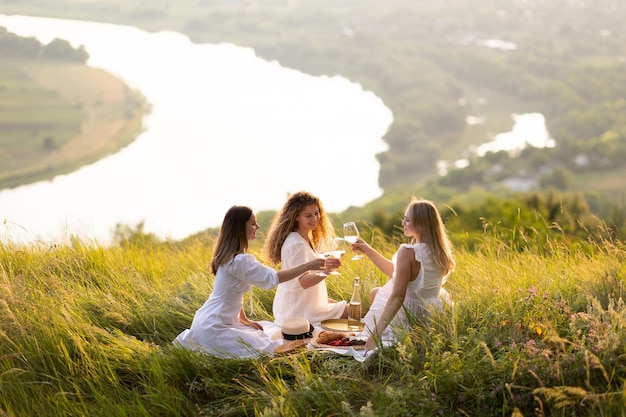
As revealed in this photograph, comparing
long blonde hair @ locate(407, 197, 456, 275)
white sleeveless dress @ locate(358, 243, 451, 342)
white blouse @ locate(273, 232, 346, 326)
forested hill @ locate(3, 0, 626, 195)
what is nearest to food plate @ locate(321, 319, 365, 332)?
white blouse @ locate(273, 232, 346, 326)

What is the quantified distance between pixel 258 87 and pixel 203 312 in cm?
4050

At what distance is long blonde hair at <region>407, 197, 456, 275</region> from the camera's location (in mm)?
4773

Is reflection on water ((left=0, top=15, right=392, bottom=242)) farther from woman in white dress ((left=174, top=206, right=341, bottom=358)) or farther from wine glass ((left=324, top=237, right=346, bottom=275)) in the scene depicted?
wine glass ((left=324, top=237, right=346, bottom=275))

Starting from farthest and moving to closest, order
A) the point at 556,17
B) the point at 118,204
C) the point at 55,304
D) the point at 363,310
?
the point at 556,17 < the point at 118,204 < the point at 363,310 < the point at 55,304

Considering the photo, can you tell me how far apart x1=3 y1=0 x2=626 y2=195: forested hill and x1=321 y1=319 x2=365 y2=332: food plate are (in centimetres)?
4000

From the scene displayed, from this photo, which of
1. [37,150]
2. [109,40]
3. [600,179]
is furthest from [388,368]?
[600,179]

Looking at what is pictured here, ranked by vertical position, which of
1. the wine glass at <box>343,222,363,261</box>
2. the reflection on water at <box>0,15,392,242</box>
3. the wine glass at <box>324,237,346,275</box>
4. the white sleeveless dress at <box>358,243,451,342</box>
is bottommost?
the reflection on water at <box>0,15,392,242</box>

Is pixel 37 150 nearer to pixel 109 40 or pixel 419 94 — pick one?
pixel 109 40

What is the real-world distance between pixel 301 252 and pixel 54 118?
76.3 ft

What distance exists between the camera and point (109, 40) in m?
30.1

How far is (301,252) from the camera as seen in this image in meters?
5.37

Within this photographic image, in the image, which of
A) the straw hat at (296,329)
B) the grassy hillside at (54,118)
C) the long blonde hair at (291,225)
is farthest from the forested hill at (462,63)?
the straw hat at (296,329)

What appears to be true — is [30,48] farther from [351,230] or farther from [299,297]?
[351,230]

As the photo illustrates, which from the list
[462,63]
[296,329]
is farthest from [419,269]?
[462,63]
